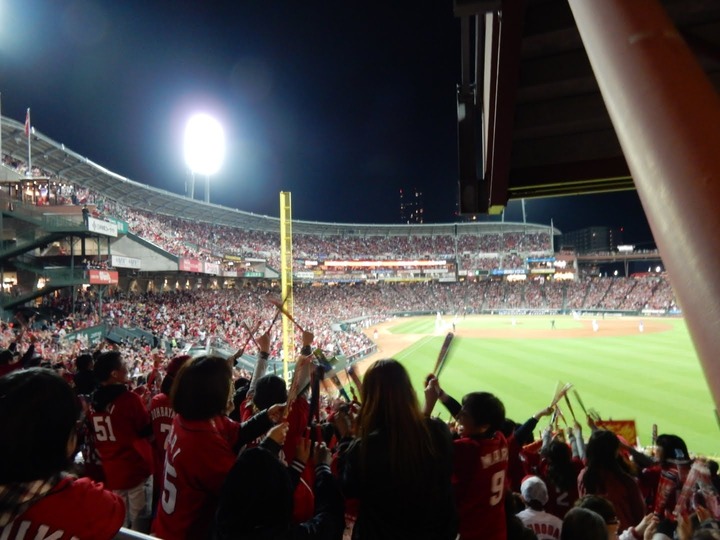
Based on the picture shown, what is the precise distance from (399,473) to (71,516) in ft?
5.02

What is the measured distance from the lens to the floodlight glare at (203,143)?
145 feet

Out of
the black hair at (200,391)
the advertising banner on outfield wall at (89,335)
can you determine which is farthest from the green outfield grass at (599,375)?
the advertising banner on outfield wall at (89,335)

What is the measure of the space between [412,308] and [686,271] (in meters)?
63.9

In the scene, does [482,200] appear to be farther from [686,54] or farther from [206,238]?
[206,238]

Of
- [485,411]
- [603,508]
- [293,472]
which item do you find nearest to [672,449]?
[603,508]

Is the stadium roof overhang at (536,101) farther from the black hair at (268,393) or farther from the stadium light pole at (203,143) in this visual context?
the stadium light pole at (203,143)

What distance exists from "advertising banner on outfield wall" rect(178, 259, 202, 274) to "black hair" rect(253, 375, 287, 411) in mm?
30272

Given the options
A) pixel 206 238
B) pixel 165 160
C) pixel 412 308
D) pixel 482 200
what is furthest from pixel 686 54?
pixel 165 160

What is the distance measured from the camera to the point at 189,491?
2.62 meters

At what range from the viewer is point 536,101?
3750mm

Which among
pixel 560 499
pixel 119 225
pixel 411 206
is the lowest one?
pixel 560 499

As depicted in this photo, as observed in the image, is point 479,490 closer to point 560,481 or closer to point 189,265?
point 560,481

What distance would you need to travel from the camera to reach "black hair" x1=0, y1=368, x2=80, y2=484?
179cm

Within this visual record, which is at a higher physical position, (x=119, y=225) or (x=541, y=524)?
(x=119, y=225)
